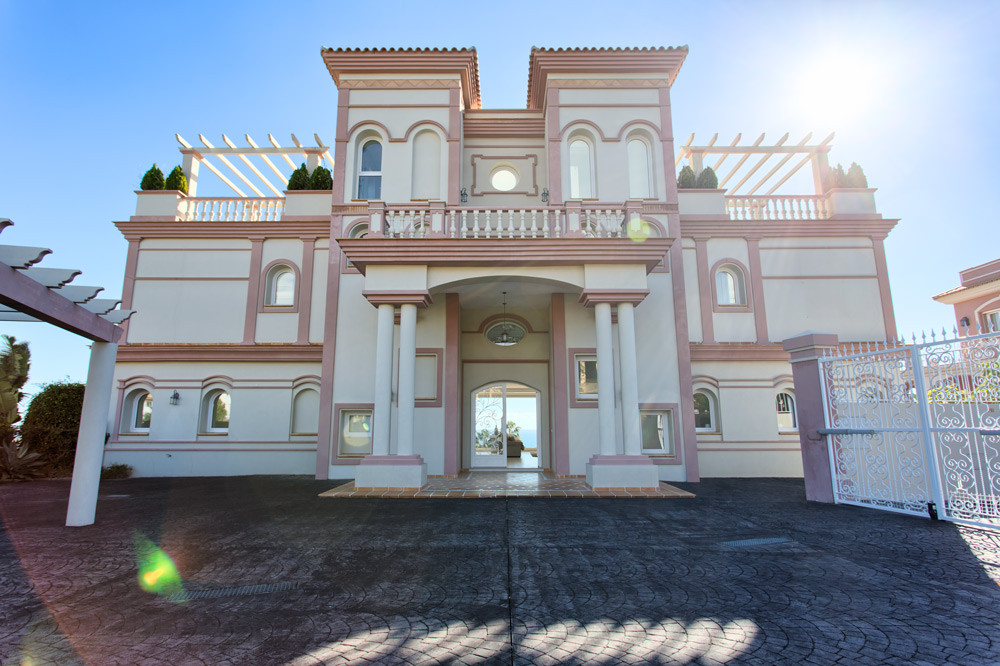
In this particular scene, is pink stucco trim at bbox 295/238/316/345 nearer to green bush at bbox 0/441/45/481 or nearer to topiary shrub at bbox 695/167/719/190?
green bush at bbox 0/441/45/481

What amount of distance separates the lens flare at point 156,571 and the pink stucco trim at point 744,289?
12.0 meters

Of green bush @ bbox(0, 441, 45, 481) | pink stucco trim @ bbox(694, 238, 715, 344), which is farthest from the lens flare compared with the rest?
pink stucco trim @ bbox(694, 238, 715, 344)

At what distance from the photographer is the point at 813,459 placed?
773cm

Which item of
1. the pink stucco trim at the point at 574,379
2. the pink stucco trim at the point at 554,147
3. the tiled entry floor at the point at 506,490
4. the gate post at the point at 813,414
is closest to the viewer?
the gate post at the point at 813,414

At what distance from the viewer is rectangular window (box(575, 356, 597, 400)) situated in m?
10.9

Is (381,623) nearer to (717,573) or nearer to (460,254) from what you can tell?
(717,573)

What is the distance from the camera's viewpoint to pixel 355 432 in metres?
11.3

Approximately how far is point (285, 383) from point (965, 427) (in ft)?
42.0

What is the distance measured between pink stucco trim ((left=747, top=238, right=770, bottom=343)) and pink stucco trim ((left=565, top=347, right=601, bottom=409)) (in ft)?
15.5

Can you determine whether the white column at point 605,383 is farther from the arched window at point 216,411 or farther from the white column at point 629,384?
the arched window at point 216,411

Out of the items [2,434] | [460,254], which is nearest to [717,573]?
[460,254]

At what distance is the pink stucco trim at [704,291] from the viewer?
40.5 feet

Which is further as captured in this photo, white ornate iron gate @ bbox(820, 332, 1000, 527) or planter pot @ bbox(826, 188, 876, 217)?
planter pot @ bbox(826, 188, 876, 217)

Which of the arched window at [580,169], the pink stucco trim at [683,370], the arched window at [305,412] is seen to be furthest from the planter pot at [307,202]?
the pink stucco trim at [683,370]
